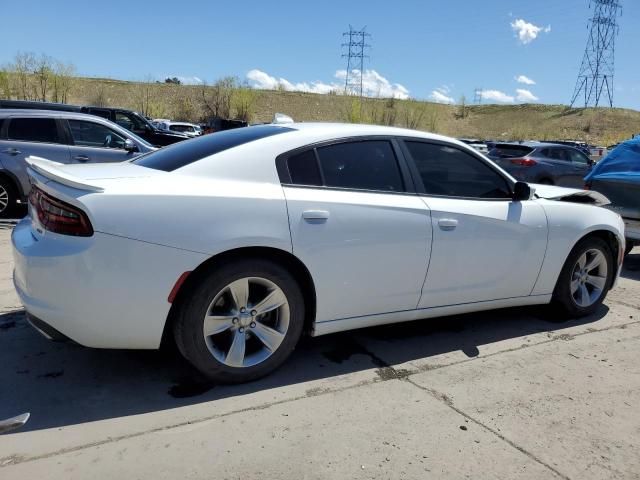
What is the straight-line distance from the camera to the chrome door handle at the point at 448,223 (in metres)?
3.88

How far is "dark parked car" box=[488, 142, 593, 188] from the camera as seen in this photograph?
13945mm

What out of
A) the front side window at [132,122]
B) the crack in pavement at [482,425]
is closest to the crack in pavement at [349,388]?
the crack in pavement at [482,425]

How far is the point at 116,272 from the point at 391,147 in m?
2.07

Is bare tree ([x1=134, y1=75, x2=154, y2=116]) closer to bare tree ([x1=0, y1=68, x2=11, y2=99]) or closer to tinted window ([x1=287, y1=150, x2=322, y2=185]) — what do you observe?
bare tree ([x1=0, y1=68, x2=11, y2=99])

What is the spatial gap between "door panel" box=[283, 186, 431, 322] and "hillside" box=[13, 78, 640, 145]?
60.2m

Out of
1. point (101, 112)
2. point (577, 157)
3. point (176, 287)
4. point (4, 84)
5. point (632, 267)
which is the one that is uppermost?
point (4, 84)

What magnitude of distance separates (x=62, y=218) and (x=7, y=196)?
6.35 metres

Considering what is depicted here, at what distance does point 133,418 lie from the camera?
9.81 ft

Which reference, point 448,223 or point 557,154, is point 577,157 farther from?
point 448,223

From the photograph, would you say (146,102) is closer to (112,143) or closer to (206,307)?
(112,143)

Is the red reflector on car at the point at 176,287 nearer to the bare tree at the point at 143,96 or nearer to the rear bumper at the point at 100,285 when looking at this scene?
the rear bumper at the point at 100,285

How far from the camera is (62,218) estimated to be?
2.96 meters

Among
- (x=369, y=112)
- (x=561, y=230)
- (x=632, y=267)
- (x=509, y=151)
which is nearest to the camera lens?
(x=561, y=230)

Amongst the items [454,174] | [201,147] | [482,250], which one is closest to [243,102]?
[454,174]
